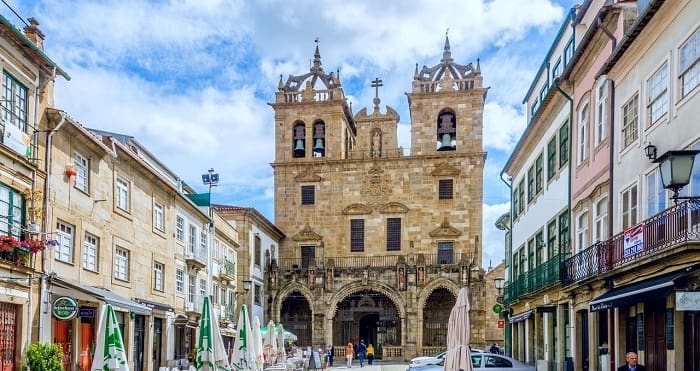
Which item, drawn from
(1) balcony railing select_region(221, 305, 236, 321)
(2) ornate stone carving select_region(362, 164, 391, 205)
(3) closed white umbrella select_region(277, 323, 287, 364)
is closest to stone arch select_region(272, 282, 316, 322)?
(1) balcony railing select_region(221, 305, 236, 321)

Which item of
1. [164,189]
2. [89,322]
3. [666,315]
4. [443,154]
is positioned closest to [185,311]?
[164,189]

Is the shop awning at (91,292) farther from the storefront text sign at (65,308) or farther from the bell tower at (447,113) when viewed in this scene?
the bell tower at (447,113)

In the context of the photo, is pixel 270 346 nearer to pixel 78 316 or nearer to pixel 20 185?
pixel 78 316

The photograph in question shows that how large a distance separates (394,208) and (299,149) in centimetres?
731

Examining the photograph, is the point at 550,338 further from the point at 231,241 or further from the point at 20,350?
the point at 231,241

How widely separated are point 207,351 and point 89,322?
632 centimetres

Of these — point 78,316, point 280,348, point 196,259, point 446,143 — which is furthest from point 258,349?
point 446,143

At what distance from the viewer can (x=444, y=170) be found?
4941 cm

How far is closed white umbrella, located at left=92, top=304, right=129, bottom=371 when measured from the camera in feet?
45.3

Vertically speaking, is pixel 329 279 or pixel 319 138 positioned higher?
pixel 319 138

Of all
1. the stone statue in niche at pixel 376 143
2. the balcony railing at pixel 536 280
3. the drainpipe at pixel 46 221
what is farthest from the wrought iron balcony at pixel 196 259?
the stone statue in niche at pixel 376 143

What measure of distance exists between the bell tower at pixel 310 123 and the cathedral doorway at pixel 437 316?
10840 mm

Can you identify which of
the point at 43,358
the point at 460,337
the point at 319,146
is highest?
the point at 319,146

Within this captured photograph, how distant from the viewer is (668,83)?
14070 mm
